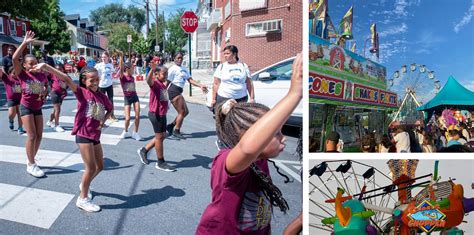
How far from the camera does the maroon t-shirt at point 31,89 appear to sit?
4191 millimetres

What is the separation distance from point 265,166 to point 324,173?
0.27 metres

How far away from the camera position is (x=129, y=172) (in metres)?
4.34

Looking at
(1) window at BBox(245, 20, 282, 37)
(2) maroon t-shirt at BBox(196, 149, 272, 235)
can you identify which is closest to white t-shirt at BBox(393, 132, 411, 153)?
(2) maroon t-shirt at BBox(196, 149, 272, 235)

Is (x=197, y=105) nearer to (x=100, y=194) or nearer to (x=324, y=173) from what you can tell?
(x=100, y=194)

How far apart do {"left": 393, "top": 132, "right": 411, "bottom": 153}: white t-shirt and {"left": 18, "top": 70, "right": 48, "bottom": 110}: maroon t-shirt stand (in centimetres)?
394

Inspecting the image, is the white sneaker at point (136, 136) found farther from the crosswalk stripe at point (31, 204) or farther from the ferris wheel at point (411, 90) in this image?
the ferris wheel at point (411, 90)

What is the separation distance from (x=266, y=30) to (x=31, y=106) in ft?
23.6

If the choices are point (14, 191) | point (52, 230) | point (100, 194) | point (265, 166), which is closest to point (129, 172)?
point (100, 194)

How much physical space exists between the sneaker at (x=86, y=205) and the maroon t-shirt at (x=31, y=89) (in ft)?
4.97

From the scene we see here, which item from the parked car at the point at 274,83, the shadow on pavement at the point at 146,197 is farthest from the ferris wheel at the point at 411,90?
the parked car at the point at 274,83

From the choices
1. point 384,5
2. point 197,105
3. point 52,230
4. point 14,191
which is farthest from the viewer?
point 197,105

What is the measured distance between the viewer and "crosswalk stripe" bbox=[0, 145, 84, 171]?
14.8ft

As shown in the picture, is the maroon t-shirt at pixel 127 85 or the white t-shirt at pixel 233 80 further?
the maroon t-shirt at pixel 127 85

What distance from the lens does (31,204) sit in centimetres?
333
